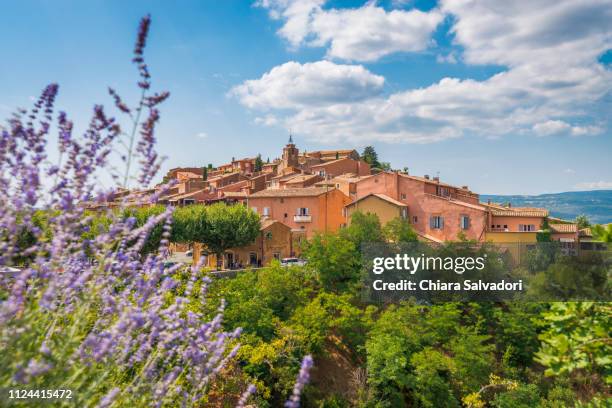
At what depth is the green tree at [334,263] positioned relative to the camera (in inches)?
810

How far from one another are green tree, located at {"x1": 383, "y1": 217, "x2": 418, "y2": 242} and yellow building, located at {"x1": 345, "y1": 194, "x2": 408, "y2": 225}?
561cm

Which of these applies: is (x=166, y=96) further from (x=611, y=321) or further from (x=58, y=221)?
(x=611, y=321)

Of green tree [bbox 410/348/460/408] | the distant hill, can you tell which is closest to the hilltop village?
green tree [bbox 410/348/460/408]

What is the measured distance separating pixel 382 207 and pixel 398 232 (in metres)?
6.87

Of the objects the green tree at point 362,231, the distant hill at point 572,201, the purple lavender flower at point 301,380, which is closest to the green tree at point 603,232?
the purple lavender flower at point 301,380

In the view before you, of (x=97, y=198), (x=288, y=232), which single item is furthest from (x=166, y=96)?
(x=288, y=232)

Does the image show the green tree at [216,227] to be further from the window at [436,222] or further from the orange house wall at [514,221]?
the orange house wall at [514,221]

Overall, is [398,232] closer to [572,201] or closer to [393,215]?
[393,215]

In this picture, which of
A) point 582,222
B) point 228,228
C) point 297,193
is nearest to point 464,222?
point 297,193

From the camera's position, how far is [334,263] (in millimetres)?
20641

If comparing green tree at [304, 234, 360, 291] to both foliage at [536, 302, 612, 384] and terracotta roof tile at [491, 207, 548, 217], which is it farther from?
foliage at [536, 302, 612, 384]

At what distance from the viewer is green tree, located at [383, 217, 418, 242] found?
22812 millimetres

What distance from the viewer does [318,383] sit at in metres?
16.0

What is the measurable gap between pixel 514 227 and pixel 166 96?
3016 cm
